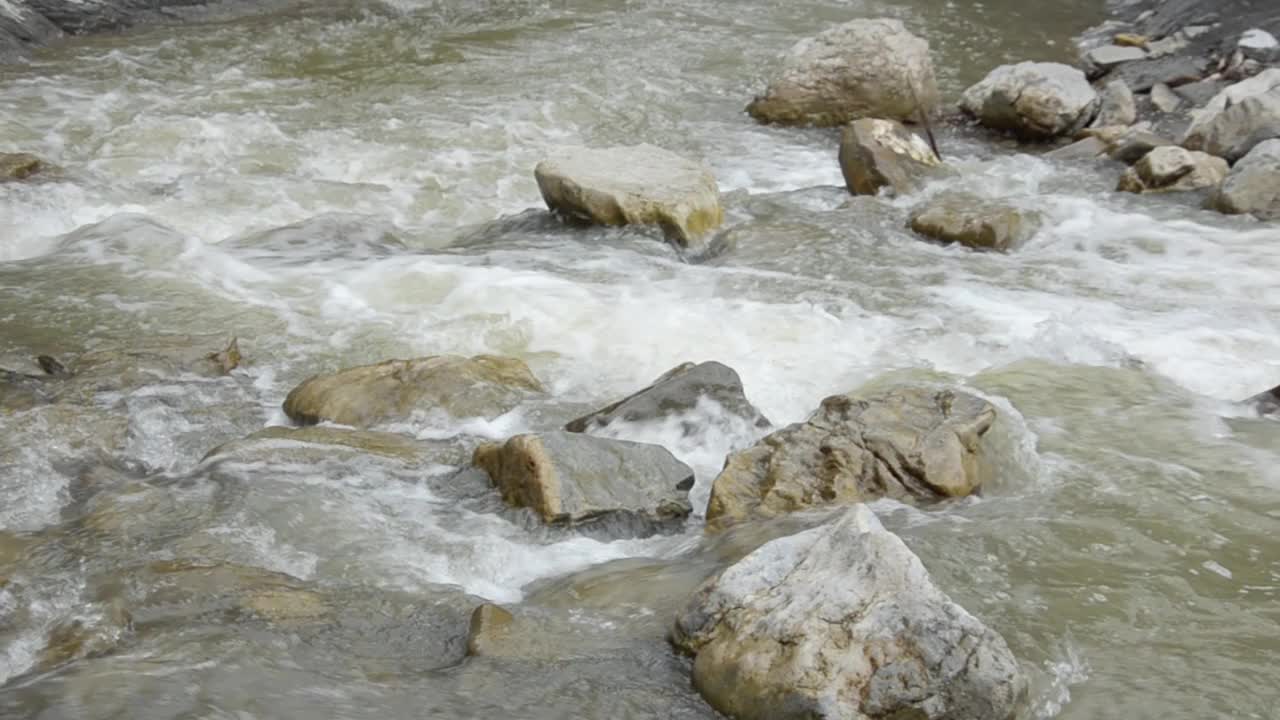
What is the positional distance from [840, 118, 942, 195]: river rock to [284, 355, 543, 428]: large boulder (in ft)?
12.3

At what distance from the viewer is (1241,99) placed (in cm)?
950

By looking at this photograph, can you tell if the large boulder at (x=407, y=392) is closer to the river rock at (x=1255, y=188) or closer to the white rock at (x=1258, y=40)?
the river rock at (x=1255, y=188)

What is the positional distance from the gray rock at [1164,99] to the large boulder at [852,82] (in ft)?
6.19

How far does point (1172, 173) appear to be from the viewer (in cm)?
909

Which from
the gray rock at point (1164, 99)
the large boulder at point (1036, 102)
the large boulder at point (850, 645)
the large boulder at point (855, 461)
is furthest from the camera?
the gray rock at point (1164, 99)

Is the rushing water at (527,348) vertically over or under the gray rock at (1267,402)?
under

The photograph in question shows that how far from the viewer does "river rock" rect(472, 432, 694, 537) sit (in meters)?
4.79

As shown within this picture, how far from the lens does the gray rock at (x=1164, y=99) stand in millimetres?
10922

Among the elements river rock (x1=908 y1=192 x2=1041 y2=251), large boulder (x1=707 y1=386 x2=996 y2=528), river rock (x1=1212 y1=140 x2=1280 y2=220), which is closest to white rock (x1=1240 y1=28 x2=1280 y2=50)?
river rock (x1=1212 y1=140 x2=1280 y2=220)

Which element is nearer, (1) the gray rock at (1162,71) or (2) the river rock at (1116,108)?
(2) the river rock at (1116,108)

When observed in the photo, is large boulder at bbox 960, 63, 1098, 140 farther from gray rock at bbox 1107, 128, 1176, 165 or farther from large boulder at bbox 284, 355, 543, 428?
large boulder at bbox 284, 355, 543, 428

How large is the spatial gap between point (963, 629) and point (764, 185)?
6365 mm


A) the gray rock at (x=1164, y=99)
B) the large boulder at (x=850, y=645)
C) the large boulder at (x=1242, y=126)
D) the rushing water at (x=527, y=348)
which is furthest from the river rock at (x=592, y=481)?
the gray rock at (x=1164, y=99)

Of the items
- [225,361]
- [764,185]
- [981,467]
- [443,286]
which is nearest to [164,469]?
[225,361]
